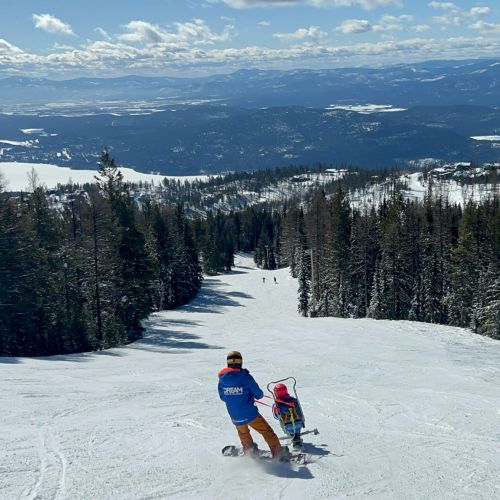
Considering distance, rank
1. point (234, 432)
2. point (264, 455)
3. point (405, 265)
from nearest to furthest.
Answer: point (264, 455), point (234, 432), point (405, 265)

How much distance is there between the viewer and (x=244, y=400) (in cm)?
908

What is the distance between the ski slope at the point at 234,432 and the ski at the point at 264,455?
0.19 meters

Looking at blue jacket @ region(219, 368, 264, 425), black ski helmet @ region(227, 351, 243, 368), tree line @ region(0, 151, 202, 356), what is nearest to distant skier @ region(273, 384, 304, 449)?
blue jacket @ region(219, 368, 264, 425)

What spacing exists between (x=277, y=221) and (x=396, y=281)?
94.7 meters

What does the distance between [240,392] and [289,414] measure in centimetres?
113

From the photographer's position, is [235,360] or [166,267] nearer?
[235,360]

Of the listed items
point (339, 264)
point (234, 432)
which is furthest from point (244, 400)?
point (339, 264)

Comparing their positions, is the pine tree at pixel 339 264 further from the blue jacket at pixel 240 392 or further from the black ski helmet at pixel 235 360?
the black ski helmet at pixel 235 360

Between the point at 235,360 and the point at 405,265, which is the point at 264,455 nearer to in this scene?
the point at 235,360

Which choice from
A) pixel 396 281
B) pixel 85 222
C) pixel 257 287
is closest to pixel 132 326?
pixel 85 222

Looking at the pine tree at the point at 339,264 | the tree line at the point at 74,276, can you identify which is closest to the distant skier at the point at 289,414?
the tree line at the point at 74,276

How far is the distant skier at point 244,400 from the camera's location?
904cm

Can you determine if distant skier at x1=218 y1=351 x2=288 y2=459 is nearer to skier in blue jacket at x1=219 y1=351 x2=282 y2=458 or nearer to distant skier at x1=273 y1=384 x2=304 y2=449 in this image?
skier in blue jacket at x1=219 y1=351 x2=282 y2=458

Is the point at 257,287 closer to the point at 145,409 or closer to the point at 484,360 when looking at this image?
the point at 484,360
